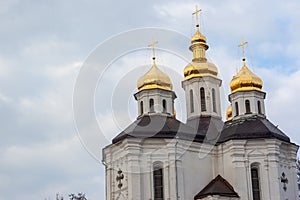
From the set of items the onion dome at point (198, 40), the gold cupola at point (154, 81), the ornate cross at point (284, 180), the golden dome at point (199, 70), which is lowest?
the ornate cross at point (284, 180)

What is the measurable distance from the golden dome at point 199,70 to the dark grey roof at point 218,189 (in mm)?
7416

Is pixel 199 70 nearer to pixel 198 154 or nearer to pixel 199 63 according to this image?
pixel 199 63

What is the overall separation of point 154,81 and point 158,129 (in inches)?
139

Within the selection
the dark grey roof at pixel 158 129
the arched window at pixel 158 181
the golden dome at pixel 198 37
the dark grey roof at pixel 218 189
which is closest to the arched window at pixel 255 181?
the dark grey roof at pixel 218 189

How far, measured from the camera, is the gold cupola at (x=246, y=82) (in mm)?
35041

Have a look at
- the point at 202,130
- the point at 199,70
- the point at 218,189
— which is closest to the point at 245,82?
the point at 199,70

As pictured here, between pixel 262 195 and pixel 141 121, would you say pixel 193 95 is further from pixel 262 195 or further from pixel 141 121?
pixel 262 195

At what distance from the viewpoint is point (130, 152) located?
30844 mm

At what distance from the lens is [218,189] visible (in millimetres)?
30609

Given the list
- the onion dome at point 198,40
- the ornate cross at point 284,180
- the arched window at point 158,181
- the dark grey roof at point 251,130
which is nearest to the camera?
the arched window at point 158,181

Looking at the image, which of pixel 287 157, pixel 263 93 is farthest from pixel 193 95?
pixel 287 157

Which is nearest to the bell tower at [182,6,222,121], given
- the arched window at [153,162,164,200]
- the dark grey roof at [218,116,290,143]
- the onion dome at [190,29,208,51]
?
the onion dome at [190,29,208,51]

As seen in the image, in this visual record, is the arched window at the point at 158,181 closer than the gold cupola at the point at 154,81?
Yes

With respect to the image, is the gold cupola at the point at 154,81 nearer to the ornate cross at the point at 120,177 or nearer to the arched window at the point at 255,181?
the ornate cross at the point at 120,177
